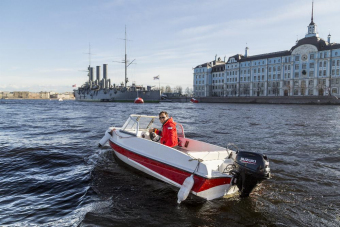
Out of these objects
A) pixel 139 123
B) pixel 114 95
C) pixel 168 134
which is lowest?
pixel 168 134

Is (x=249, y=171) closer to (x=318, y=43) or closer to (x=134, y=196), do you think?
(x=134, y=196)

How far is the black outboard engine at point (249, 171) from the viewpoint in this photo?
558 cm

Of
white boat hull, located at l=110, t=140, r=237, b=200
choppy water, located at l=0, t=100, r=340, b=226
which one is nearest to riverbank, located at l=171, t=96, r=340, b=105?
choppy water, located at l=0, t=100, r=340, b=226

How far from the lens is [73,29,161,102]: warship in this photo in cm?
9350

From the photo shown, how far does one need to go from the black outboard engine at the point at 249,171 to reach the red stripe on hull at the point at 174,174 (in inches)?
11.3

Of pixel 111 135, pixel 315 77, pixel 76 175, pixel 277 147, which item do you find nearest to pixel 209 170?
pixel 76 175

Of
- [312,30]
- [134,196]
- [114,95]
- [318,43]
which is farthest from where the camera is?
[114,95]

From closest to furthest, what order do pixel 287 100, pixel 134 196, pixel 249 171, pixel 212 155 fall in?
pixel 249 171 < pixel 134 196 < pixel 212 155 < pixel 287 100

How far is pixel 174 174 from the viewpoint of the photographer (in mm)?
6469

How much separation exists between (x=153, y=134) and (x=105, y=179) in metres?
2.07

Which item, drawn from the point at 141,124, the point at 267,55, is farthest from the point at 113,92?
the point at 141,124

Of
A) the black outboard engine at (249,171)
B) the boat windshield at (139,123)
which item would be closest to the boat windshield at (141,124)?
the boat windshield at (139,123)

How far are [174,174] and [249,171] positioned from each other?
1.84 meters

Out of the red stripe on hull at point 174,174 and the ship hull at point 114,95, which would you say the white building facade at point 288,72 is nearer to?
the ship hull at point 114,95
